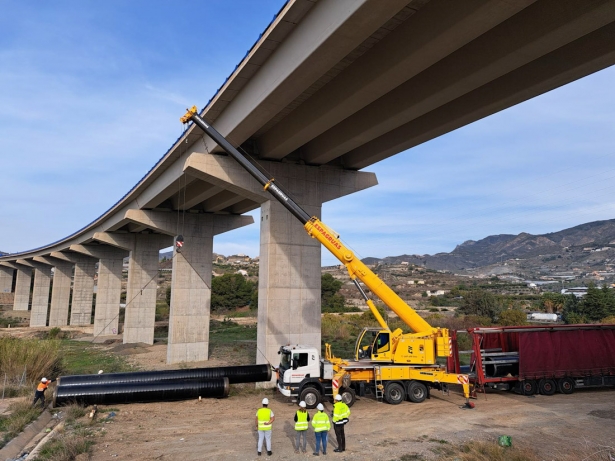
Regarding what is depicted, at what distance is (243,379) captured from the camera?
59.6ft

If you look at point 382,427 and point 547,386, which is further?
point 547,386

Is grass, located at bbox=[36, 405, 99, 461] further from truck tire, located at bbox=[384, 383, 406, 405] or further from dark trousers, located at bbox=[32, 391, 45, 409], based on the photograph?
truck tire, located at bbox=[384, 383, 406, 405]

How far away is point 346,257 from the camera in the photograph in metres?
16.5

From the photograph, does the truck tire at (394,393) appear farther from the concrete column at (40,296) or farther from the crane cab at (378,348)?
the concrete column at (40,296)

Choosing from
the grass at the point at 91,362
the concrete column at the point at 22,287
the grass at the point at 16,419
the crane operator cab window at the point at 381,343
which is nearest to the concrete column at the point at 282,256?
the crane operator cab window at the point at 381,343

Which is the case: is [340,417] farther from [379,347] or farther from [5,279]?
[5,279]

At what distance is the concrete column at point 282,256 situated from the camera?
62.9ft

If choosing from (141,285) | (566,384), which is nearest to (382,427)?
(566,384)

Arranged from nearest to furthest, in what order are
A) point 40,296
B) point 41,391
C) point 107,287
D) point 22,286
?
point 41,391 < point 107,287 < point 40,296 < point 22,286

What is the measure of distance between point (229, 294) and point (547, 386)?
62.8 metres

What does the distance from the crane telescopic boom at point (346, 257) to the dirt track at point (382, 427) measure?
2.94 meters

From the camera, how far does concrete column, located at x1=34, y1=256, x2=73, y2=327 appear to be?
64.5m

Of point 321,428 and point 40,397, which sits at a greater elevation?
point 321,428

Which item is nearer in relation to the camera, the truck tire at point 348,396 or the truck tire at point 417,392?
the truck tire at point 348,396
